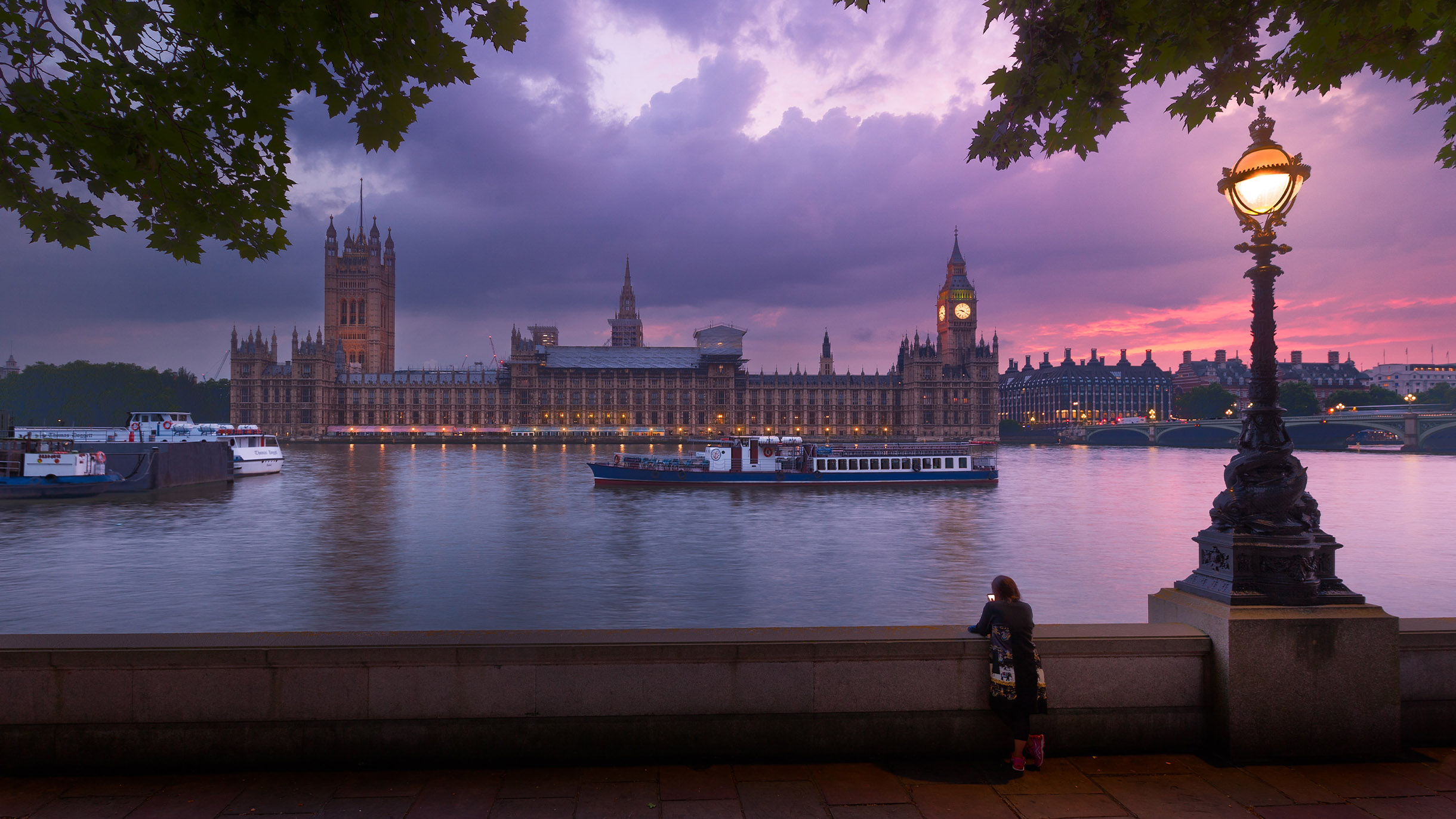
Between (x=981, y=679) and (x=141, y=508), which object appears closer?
(x=981, y=679)

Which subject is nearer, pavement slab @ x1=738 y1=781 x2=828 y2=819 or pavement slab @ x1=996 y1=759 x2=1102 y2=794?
pavement slab @ x1=738 y1=781 x2=828 y2=819

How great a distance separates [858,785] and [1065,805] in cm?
122

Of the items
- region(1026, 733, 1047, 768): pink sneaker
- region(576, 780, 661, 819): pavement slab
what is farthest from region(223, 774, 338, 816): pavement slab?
region(1026, 733, 1047, 768): pink sneaker

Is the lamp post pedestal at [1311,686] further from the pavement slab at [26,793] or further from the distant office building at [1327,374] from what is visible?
the distant office building at [1327,374]

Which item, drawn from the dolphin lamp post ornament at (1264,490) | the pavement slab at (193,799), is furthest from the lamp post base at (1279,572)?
the pavement slab at (193,799)

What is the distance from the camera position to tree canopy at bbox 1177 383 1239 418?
141125mm

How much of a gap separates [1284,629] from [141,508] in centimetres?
4462

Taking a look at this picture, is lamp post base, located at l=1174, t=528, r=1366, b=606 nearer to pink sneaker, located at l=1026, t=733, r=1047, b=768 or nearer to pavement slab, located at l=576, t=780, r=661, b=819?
pink sneaker, located at l=1026, t=733, r=1047, b=768

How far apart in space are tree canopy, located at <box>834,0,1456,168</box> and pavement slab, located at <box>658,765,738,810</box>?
5041 millimetres

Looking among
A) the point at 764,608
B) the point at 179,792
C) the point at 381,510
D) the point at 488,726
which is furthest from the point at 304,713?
the point at 381,510

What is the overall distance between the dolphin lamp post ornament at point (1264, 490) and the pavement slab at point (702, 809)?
3467 millimetres

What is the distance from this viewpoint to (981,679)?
5.33 meters

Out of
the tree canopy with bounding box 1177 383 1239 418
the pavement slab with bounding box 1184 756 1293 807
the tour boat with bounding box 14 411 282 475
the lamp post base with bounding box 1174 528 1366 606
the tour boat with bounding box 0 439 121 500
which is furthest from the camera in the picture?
the tree canopy with bounding box 1177 383 1239 418

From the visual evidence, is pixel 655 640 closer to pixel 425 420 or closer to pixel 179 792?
pixel 179 792
